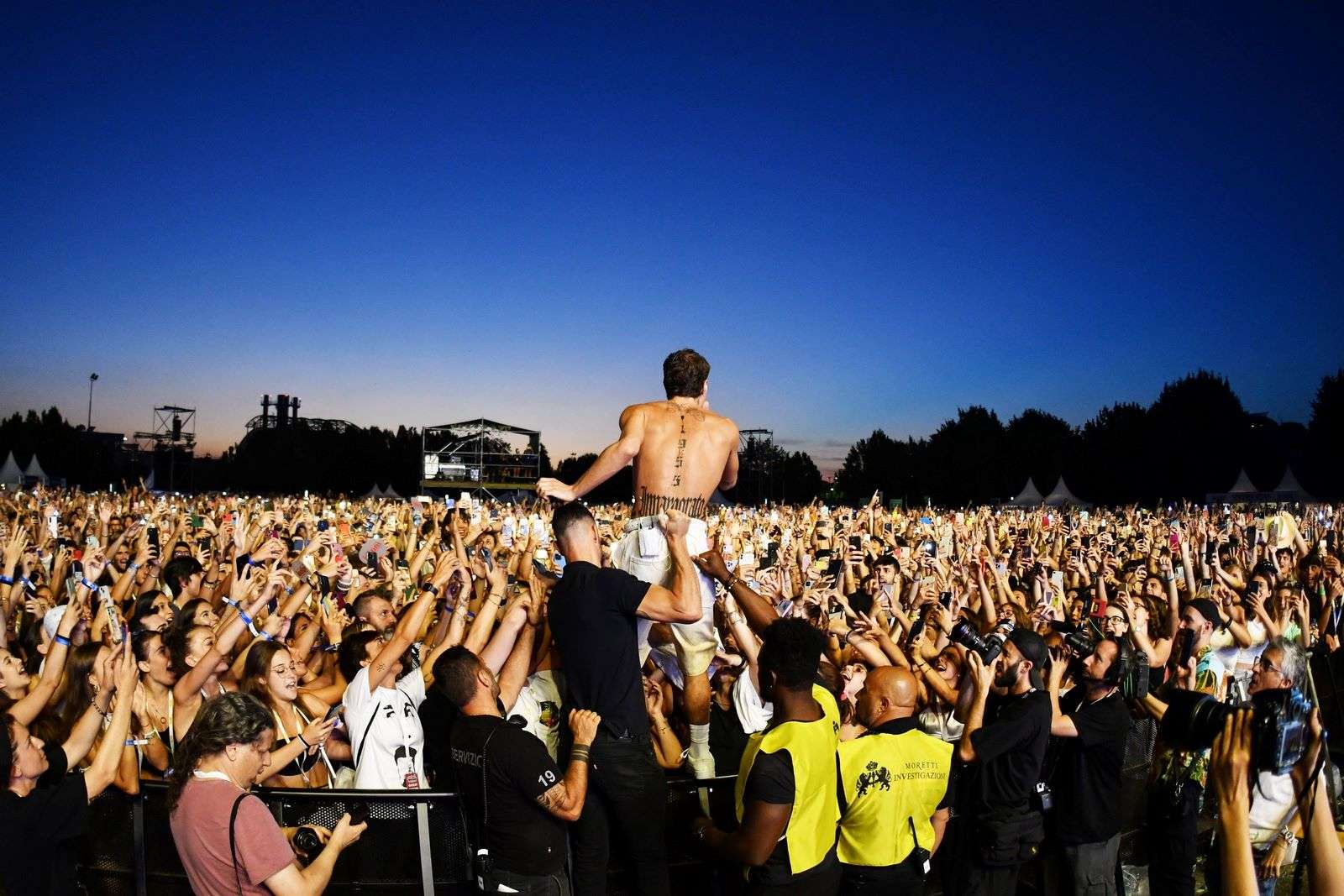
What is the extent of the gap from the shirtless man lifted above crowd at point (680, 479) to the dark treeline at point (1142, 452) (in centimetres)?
5434

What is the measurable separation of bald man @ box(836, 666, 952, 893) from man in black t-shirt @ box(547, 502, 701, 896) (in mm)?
794

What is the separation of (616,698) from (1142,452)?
6476 cm

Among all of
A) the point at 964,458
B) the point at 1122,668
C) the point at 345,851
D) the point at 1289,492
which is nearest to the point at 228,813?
the point at 345,851

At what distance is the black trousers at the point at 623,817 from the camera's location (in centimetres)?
374

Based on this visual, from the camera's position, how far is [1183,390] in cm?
6134

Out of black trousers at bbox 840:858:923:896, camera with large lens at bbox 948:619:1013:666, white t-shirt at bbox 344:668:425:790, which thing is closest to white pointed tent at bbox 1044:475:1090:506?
camera with large lens at bbox 948:619:1013:666

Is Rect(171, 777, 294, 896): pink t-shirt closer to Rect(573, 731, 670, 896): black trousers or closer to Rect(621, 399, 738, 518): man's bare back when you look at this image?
Rect(573, 731, 670, 896): black trousers

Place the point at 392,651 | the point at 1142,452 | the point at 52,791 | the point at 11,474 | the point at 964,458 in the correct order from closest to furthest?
the point at 52,791 < the point at 392,651 < the point at 11,474 < the point at 1142,452 < the point at 964,458

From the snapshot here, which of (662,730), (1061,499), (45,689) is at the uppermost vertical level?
(1061,499)

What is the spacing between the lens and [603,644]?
3.82m

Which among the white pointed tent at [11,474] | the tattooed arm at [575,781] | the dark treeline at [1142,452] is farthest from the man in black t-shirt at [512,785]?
the dark treeline at [1142,452]

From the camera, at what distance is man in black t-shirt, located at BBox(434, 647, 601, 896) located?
3.43 m

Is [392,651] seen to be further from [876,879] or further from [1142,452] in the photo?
[1142,452]

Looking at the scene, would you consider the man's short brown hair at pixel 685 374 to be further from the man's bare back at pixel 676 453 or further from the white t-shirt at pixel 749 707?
the white t-shirt at pixel 749 707
